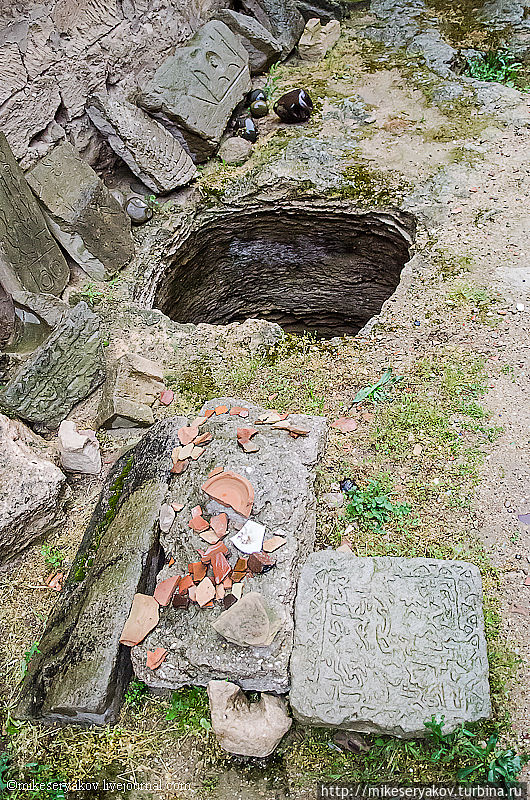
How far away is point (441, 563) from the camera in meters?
2.69

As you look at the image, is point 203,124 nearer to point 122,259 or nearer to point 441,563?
point 122,259

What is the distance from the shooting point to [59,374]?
3.81m

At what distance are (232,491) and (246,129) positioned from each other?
4.06 metres

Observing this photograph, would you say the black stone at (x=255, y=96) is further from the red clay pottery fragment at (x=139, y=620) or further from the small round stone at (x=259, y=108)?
the red clay pottery fragment at (x=139, y=620)

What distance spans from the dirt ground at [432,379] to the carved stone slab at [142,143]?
5.07ft

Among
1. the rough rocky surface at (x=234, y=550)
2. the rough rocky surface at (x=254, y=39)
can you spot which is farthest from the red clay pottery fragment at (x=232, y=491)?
the rough rocky surface at (x=254, y=39)

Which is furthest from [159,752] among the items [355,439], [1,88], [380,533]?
[1,88]

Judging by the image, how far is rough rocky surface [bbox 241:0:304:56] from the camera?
21.8ft

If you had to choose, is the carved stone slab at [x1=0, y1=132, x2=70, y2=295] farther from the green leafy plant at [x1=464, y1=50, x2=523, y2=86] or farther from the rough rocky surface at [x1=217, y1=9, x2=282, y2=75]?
the green leafy plant at [x1=464, y1=50, x2=523, y2=86]

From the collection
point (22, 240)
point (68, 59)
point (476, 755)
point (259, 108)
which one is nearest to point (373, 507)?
point (476, 755)

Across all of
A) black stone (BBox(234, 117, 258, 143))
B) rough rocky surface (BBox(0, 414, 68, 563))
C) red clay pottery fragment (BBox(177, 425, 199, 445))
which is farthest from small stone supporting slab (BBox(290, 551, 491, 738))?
black stone (BBox(234, 117, 258, 143))

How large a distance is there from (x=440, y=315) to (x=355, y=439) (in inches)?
45.3

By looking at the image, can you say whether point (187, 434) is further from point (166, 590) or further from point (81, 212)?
point (81, 212)

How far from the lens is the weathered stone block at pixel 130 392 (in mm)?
3705
